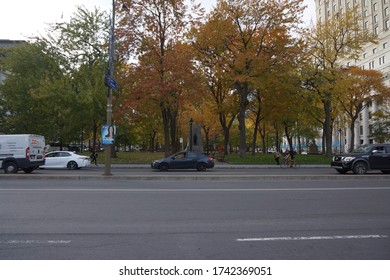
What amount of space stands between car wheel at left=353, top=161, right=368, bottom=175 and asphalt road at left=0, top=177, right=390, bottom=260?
23.8 ft

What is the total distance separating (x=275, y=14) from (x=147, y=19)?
11.2 m

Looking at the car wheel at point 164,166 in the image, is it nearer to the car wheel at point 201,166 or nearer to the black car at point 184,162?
the black car at point 184,162

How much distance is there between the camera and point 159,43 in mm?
27547

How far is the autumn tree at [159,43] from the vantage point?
81.1ft

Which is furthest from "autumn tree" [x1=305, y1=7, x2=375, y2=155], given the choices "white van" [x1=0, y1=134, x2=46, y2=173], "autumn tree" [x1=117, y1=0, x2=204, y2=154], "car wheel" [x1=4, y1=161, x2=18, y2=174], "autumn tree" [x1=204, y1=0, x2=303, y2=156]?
"car wheel" [x1=4, y1=161, x2=18, y2=174]

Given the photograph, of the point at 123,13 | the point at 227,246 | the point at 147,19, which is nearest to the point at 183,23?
the point at 147,19

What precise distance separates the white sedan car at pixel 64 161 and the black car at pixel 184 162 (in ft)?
19.0

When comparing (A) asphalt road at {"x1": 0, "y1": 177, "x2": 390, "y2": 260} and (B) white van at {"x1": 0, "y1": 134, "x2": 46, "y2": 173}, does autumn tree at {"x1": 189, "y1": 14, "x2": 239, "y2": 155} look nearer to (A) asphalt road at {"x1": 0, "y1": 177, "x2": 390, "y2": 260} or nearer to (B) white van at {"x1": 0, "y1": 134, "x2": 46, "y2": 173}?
(B) white van at {"x1": 0, "y1": 134, "x2": 46, "y2": 173}

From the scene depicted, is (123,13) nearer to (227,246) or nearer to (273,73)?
(273,73)

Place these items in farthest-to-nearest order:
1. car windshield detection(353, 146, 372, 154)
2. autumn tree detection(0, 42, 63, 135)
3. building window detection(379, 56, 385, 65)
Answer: building window detection(379, 56, 385, 65), autumn tree detection(0, 42, 63, 135), car windshield detection(353, 146, 372, 154)

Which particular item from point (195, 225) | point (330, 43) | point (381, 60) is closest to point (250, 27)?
point (330, 43)

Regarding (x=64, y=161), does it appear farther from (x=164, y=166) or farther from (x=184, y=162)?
(x=184, y=162)

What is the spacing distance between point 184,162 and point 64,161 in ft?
29.4

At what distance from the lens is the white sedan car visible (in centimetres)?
2289
